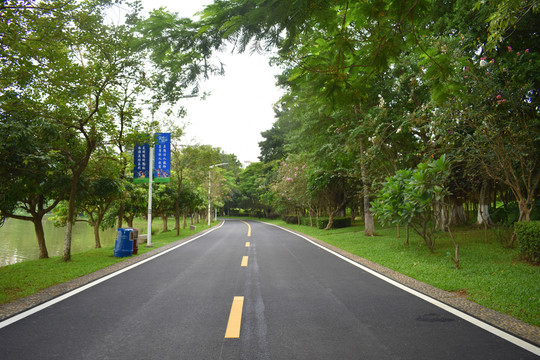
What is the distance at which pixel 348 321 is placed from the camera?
14.5ft


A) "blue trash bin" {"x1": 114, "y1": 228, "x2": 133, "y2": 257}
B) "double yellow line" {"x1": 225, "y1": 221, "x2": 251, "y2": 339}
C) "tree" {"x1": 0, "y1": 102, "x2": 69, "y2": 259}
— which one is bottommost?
"double yellow line" {"x1": 225, "y1": 221, "x2": 251, "y2": 339}

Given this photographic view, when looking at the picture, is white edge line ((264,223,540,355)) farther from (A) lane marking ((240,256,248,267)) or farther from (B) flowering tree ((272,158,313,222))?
(B) flowering tree ((272,158,313,222))

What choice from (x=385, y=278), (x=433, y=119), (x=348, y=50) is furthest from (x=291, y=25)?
(x=433, y=119)

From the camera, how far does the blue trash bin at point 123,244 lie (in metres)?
11.3

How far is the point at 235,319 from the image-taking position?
445cm

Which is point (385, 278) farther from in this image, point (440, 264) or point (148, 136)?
point (148, 136)

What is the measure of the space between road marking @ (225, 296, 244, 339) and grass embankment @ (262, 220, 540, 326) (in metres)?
3.87

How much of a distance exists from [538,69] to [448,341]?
8.51 m

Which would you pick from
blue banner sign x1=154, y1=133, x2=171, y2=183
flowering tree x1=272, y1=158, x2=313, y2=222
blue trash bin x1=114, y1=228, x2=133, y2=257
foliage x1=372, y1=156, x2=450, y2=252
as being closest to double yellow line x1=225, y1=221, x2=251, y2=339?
foliage x1=372, y1=156, x2=450, y2=252

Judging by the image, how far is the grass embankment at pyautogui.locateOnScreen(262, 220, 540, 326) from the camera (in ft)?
17.6

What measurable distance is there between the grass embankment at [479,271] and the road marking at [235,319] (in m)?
3.87

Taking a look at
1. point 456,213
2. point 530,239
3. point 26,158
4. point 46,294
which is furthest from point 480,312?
point 456,213

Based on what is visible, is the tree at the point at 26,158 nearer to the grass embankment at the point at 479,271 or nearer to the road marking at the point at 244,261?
the road marking at the point at 244,261

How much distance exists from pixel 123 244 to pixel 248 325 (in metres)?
8.50
